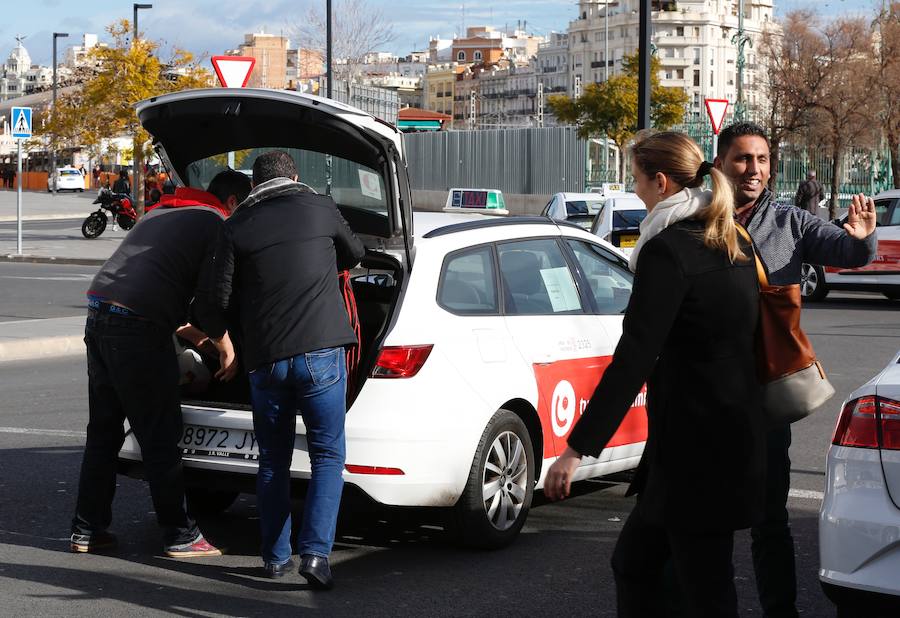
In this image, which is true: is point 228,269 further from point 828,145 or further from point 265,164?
point 828,145

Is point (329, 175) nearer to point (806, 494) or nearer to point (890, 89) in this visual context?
point (806, 494)

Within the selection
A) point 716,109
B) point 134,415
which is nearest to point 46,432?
point 134,415

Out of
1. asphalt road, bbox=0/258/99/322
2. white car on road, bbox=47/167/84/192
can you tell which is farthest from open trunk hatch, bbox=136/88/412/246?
white car on road, bbox=47/167/84/192

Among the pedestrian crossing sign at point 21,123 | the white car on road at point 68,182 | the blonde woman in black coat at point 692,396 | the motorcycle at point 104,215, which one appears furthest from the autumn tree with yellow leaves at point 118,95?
the white car on road at point 68,182

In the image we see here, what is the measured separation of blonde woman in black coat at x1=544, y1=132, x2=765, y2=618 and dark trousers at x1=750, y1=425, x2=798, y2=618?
1.06m

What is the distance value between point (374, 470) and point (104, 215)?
32.9 meters

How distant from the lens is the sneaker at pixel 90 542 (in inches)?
258

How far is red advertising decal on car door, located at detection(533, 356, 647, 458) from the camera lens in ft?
22.2

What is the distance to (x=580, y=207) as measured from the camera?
2400cm

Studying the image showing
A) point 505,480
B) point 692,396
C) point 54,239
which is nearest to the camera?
point 692,396

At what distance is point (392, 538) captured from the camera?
22.6ft

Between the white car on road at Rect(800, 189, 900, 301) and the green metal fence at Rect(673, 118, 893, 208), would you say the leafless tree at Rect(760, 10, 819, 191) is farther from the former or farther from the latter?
the white car on road at Rect(800, 189, 900, 301)

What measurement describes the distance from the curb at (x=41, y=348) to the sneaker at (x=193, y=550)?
8.93 m

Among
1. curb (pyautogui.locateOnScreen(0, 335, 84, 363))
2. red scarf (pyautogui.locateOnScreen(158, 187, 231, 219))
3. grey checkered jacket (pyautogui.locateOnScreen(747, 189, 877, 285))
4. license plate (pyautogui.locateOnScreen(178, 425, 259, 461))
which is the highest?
red scarf (pyautogui.locateOnScreen(158, 187, 231, 219))
